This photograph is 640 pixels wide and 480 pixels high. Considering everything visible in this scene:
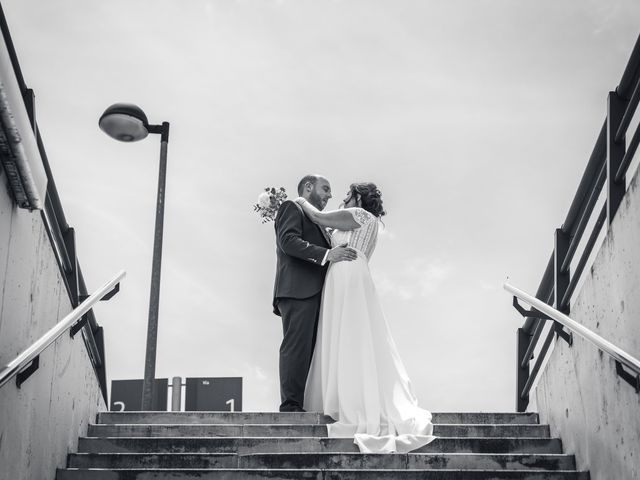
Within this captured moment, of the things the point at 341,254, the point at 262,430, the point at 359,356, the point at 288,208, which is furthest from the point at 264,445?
the point at 288,208

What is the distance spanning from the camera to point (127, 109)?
1103cm

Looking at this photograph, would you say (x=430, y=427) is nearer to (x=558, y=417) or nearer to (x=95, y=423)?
(x=558, y=417)

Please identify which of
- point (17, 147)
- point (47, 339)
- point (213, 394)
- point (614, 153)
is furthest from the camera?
point (213, 394)

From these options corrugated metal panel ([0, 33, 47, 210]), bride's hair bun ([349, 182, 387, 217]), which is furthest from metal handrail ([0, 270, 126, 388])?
bride's hair bun ([349, 182, 387, 217])

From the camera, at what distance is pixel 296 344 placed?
27.9ft

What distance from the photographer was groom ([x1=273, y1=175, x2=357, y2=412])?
8.44 m

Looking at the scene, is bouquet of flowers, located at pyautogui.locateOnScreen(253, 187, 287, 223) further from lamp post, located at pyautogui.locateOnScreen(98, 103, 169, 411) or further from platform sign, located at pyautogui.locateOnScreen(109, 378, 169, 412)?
platform sign, located at pyautogui.locateOnScreen(109, 378, 169, 412)

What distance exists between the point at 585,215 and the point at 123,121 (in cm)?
576

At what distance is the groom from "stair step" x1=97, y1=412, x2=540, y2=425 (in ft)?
1.65

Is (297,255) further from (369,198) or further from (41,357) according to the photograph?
(41,357)

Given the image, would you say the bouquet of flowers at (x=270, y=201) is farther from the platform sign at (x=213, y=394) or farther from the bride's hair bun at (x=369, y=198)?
the platform sign at (x=213, y=394)

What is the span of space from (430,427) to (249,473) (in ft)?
5.14

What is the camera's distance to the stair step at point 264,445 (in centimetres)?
702

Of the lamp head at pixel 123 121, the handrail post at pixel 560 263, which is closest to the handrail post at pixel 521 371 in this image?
the handrail post at pixel 560 263
